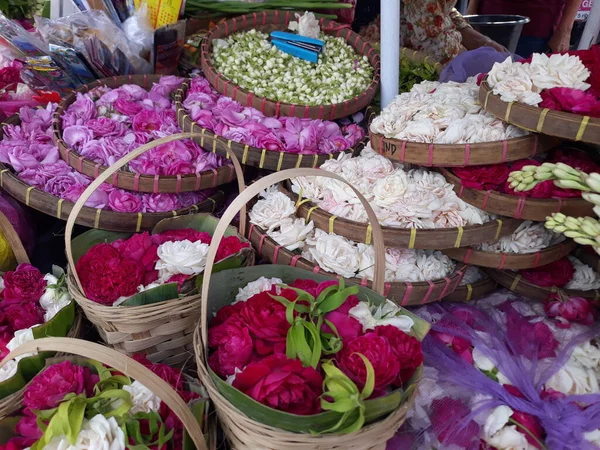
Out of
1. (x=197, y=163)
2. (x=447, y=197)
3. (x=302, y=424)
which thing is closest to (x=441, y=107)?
(x=447, y=197)

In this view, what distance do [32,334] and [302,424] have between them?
2.70 ft

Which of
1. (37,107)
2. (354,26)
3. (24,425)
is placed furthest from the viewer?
(354,26)

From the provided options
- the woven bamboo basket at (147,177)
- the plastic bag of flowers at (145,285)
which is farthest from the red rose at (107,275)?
the woven bamboo basket at (147,177)

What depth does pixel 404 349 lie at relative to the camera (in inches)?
43.6

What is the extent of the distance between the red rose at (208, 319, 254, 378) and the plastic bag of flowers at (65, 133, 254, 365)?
28cm

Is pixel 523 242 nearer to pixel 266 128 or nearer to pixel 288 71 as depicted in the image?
pixel 266 128

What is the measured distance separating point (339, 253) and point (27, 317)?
91cm

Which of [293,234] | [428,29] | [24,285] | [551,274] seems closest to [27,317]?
[24,285]

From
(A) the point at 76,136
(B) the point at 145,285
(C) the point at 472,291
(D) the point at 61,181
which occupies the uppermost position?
(A) the point at 76,136

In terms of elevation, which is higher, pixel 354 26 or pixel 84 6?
pixel 84 6

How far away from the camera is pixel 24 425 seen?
1.11 meters

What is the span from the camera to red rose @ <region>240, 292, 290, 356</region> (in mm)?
1130

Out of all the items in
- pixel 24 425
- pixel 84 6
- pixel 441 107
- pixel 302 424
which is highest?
pixel 84 6

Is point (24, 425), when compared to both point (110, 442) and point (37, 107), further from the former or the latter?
point (37, 107)
